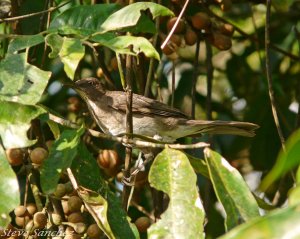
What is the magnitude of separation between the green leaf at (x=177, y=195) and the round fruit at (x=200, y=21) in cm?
200

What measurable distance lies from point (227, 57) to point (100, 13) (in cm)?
279

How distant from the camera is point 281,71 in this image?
239 inches

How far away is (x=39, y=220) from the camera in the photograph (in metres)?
3.49

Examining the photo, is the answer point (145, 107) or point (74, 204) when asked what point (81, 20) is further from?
point (145, 107)

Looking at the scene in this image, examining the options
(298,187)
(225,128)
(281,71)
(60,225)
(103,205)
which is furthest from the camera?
(281,71)

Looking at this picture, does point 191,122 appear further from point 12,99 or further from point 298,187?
point 298,187

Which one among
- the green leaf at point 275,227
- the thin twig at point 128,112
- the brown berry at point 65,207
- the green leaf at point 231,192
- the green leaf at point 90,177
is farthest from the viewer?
the brown berry at point 65,207

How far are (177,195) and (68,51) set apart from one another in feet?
2.52

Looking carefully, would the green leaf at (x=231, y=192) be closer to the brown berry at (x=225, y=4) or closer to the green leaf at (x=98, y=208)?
the green leaf at (x=98, y=208)

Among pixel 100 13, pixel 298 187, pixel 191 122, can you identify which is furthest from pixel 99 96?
pixel 298 187

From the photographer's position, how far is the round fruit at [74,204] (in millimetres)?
3594

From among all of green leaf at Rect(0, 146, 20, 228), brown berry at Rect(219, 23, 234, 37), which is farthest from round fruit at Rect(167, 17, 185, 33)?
green leaf at Rect(0, 146, 20, 228)

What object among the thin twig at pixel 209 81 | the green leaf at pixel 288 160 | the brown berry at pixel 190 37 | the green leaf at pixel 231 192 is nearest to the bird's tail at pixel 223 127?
→ the thin twig at pixel 209 81

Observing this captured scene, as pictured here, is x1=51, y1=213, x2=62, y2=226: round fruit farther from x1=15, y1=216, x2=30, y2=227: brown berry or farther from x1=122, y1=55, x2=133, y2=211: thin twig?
x1=122, y1=55, x2=133, y2=211: thin twig
